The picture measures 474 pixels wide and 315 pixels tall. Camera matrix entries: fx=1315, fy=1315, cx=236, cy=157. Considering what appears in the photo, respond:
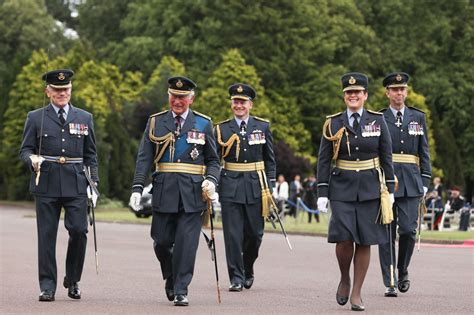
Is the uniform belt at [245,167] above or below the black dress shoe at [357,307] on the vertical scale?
above

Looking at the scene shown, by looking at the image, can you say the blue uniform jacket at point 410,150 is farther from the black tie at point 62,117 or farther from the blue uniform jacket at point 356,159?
the black tie at point 62,117

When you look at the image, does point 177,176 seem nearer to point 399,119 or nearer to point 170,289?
point 170,289

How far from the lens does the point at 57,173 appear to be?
44.4 ft

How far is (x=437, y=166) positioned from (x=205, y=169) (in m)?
58.2

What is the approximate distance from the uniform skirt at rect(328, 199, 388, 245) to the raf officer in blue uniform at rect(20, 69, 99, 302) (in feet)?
8.62

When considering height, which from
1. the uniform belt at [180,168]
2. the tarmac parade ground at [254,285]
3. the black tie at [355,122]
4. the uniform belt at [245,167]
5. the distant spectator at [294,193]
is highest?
the black tie at [355,122]

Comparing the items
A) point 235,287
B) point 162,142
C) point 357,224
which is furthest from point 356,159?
point 235,287

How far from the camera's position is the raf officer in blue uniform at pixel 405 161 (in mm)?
15055

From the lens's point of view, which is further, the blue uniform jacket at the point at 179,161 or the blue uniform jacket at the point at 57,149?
the blue uniform jacket at the point at 57,149

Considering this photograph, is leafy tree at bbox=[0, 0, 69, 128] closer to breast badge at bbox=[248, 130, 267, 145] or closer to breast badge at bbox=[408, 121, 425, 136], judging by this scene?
breast badge at bbox=[248, 130, 267, 145]

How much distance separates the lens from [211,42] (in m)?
70.1

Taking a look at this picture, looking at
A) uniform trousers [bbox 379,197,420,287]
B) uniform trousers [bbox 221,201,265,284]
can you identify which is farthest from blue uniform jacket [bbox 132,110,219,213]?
uniform trousers [bbox 379,197,420,287]

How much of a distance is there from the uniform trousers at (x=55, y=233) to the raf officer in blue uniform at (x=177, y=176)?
758mm

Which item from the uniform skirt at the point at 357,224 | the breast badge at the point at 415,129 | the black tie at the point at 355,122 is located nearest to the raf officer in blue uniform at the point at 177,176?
the uniform skirt at the point at 357,224
